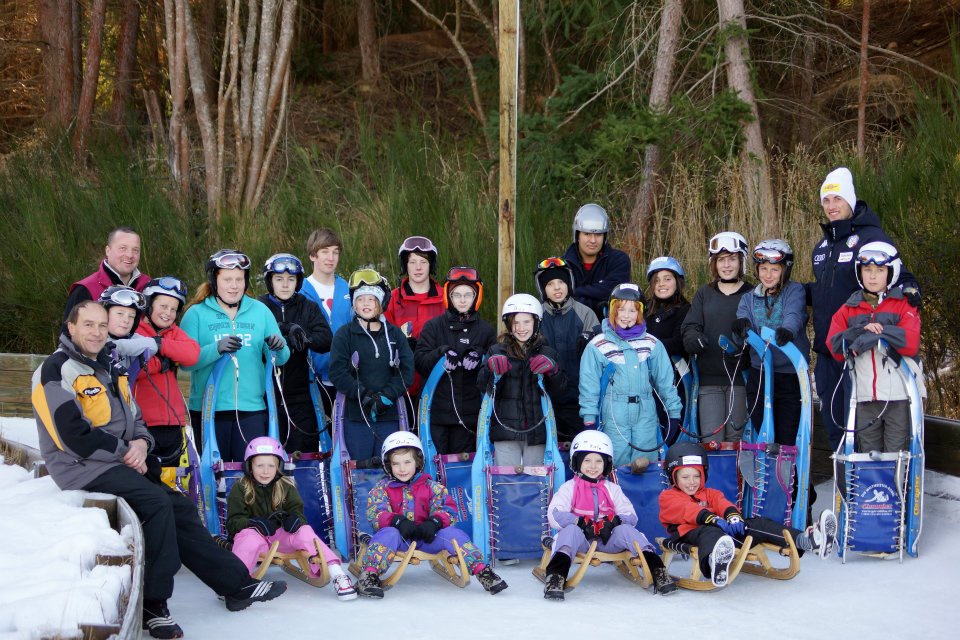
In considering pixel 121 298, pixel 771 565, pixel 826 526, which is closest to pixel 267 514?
pixel 121 298

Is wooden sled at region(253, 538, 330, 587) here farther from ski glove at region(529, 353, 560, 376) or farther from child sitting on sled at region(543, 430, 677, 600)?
ski glove at region(529, 353, 560, 376)

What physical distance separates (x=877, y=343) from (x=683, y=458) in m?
1.36

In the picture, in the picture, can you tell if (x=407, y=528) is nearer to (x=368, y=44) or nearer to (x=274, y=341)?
(x=274, y=341)

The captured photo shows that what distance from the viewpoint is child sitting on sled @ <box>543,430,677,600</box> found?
548cm

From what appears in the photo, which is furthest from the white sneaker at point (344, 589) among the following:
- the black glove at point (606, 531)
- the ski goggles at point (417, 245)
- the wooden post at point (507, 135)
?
the wooden post at point (507, 135)

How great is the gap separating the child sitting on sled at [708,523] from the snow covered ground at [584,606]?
0.58ft

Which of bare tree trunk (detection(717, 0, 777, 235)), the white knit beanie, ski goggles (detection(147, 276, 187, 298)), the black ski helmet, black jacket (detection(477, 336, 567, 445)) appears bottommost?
the black ski helmet

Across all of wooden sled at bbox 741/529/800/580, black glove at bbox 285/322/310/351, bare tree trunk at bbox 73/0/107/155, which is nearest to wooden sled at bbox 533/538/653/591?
wooden sled at bbox 741/529/800/580

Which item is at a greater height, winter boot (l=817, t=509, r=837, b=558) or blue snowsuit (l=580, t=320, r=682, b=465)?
blue snowsuit (l=580, t=320, r=682, b=465)

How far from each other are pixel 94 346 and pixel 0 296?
611cm

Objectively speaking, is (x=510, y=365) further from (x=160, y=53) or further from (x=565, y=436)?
(x=160, y=53)

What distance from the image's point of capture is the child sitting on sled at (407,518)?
18.0ft

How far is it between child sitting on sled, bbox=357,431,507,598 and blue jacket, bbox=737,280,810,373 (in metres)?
2.29

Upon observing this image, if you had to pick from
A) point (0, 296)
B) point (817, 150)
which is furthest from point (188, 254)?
point (817, 150)
